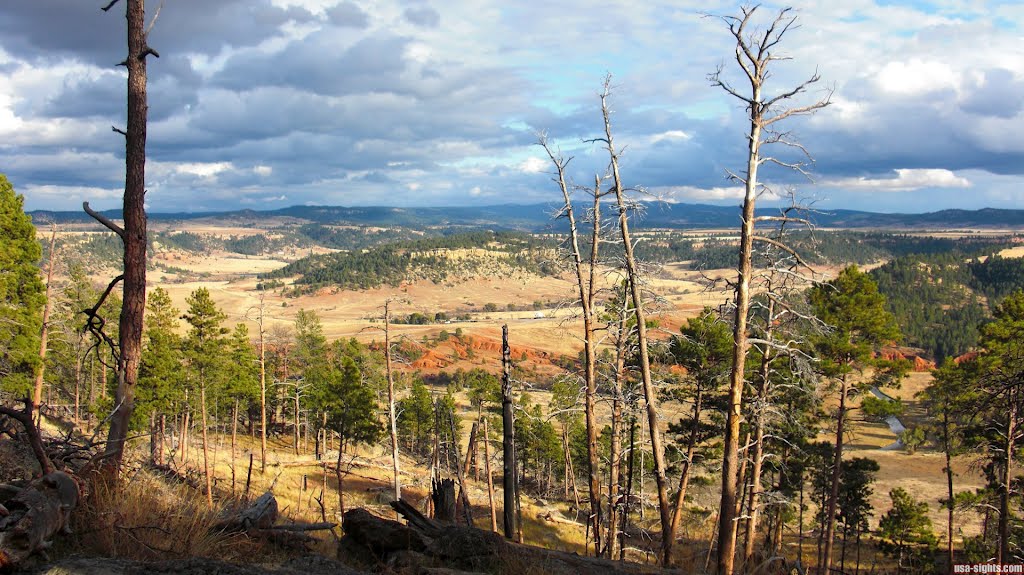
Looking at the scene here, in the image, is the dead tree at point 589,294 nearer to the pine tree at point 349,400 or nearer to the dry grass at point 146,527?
the dry grass at point 146,527

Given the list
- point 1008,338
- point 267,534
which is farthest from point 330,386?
point 1008,338

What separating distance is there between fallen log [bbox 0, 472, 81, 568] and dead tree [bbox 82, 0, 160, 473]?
6.12ft

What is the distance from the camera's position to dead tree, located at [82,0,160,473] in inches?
298

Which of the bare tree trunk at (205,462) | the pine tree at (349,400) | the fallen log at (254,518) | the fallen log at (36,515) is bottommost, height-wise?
the pine tree at (349,400)

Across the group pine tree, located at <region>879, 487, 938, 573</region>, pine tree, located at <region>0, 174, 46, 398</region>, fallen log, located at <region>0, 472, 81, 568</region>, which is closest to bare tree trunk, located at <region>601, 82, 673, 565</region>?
fallen log, located at <region>0, 472, 81, 568</region>

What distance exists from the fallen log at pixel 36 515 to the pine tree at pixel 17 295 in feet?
68.7

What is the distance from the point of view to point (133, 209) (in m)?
7.64

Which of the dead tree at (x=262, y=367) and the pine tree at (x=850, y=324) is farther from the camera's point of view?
the dead tree at (x=262, y=367)

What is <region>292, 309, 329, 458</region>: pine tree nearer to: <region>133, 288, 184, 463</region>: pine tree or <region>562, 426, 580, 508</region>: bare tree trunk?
<region>133, 288, 184, 463</region>: pine tree

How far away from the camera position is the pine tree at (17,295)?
22234 mm

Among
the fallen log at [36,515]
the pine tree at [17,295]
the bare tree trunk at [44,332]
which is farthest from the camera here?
the bare tree trunk at [44,332]

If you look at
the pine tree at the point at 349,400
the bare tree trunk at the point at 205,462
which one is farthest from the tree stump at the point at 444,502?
the pine tree at the point at 349,400

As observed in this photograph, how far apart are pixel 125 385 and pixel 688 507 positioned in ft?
120

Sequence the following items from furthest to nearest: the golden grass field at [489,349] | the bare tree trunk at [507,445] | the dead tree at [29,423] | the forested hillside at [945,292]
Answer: the forested hillside at [945,292] → the golden grass field at [489,349] → the bare tree trunk at [507,445] → the dead tree at [29,423]
